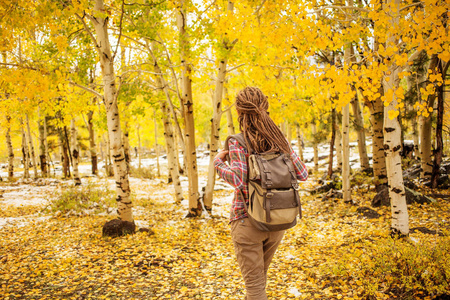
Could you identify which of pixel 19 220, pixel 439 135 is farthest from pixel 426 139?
pixel 19 220

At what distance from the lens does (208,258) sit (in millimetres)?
5332

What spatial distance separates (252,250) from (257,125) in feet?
3.19

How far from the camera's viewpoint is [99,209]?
9.09 meters

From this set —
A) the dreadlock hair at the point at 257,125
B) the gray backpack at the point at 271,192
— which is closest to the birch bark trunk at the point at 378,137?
the dreadlock hair at the point at 257,125

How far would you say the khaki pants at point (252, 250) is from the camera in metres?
2.14

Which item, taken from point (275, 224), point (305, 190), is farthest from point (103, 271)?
point (305, 190)

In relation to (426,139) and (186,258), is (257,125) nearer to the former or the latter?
(186,258)

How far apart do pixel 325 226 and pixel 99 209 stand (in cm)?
696

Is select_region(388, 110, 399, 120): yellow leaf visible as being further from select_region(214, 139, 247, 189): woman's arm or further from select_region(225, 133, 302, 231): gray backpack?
select_region(214, 139, 247, 189): woman's arm

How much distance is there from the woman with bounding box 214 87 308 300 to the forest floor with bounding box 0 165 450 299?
1880 millimetres

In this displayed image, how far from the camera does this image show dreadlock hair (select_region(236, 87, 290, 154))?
2154 millimetres

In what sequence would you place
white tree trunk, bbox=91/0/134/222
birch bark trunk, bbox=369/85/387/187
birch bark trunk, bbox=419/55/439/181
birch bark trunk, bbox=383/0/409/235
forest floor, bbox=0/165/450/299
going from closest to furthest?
forest floor, bbox=0/165/450/299 → birch bark trunk, bbox=383/0/409/235 → white tree trunk, bbox=91/0/134/222 → birch bark trunk, bbox=369/85/387/187 → birch bark trunk, bbox=419/55/439/181

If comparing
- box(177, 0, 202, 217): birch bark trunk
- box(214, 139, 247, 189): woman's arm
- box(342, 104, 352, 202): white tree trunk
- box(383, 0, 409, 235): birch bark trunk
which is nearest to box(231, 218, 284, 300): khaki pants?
box(214, 139, 247, 189): woman's arm

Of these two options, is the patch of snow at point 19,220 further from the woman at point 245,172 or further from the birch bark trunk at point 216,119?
the woman at point 245,172
